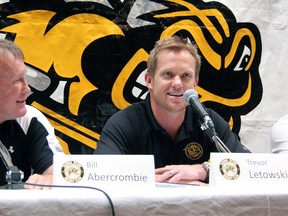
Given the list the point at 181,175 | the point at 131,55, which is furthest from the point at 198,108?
the point at 131,55

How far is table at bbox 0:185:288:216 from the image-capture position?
1.10 m

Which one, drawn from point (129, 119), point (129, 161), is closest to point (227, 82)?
point (129, 119)

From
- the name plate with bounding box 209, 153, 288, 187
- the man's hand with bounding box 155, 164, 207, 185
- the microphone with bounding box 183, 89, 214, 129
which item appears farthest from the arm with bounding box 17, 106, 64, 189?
the name plate with bounding box 209, 153, 288, 187

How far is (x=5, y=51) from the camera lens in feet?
6.29

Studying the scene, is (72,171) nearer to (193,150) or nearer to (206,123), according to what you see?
(206,123)

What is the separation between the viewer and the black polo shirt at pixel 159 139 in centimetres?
210

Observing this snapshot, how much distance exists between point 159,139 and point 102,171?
85cm

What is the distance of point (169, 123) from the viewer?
2.19 metres

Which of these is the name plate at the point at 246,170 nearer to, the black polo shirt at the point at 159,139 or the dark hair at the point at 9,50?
the black polo shirt at the point at 159,139

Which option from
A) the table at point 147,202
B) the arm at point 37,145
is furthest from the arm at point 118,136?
the table at point 147,202

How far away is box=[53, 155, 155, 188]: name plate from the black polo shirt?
28.0 inches

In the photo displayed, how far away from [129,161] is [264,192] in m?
0.35

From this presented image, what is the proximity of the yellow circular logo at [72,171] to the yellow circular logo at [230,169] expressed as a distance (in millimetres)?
374

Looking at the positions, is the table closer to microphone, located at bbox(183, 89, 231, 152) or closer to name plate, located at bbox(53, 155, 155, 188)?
name plate, located at bbox(53, 155, 155, 188)
